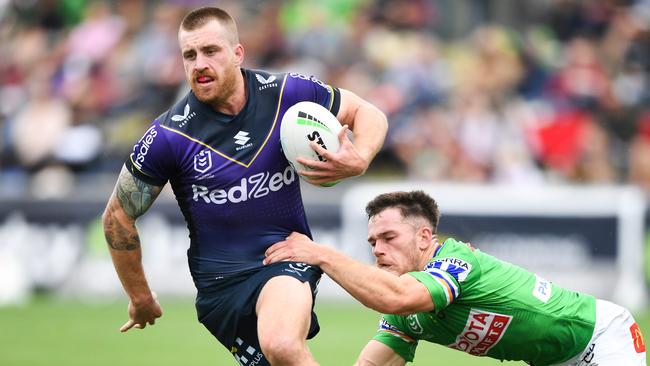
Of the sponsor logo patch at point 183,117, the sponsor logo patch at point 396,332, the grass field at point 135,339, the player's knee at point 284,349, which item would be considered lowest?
the grass field at point 135,339

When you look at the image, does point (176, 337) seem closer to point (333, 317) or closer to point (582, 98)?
point (333, 317)

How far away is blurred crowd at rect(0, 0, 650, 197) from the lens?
16.8m

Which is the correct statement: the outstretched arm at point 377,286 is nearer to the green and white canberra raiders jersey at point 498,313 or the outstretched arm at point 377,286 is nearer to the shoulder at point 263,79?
the green and white canberra raiders jersey at point 498,313

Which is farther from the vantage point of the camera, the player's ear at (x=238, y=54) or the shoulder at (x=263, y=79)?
the shoulder at (x=263, y=79)

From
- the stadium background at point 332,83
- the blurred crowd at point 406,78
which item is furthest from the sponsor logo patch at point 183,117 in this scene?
the blurred crowd at point 406,78

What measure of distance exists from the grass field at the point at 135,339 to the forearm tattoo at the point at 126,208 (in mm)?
4363

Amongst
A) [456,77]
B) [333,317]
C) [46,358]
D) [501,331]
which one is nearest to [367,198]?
[333,317]

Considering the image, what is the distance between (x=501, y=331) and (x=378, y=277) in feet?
3.08

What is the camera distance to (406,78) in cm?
1772

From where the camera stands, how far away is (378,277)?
258 inches

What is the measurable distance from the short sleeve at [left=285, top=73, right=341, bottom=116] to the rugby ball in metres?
0.27

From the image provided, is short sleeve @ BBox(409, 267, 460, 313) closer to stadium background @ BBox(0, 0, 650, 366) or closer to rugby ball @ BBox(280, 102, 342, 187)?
rugby ball @ BBox(280, 102, 342, 187)

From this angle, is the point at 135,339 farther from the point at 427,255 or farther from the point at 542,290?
the point at 542,290

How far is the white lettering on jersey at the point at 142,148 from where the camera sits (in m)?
6.81
